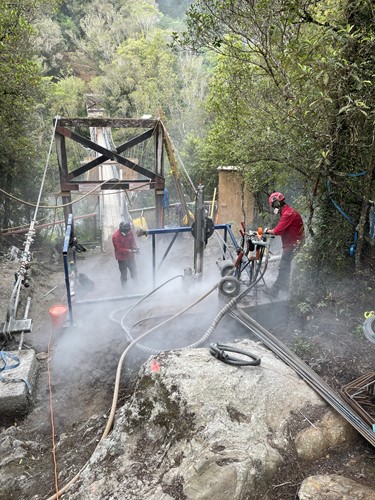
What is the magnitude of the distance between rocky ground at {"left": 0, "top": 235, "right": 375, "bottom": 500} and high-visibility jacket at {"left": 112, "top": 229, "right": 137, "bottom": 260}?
129cm

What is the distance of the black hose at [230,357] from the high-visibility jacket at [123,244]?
4.08 m

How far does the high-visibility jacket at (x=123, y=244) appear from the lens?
295 inches

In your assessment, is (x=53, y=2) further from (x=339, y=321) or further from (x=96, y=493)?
(x=96, y=493)

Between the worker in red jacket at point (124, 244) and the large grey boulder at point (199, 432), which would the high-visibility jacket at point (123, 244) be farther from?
the large grey boulder at point (199, 432)

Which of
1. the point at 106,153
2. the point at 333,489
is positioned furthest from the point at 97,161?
the point at 333,489

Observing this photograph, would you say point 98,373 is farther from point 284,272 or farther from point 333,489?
point 333,489

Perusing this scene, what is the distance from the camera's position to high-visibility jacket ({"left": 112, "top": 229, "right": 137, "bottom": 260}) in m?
7.50

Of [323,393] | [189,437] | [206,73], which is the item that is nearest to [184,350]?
[189,437]

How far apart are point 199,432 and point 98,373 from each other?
2424 mm

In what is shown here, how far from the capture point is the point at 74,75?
35125 millimetres

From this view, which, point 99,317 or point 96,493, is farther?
point 99,317

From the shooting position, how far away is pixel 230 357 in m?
3.88

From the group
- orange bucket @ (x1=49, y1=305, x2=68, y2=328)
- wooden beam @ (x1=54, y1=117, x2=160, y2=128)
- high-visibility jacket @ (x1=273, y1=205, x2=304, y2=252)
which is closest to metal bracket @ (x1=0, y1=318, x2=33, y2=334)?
orange bucket @ (x1=49, y1=305, x2=68, y2=328)

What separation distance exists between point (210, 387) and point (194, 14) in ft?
17.7
